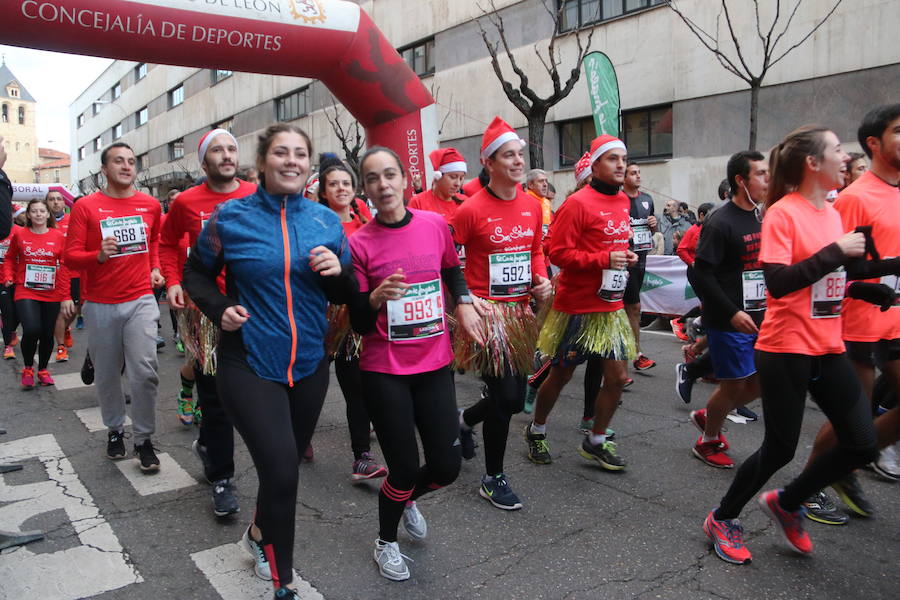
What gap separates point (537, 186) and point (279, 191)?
5950 mm

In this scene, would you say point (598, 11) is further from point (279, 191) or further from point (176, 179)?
point (176, 179)

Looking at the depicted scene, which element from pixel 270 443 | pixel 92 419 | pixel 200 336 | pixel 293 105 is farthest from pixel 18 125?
pixel 270 443

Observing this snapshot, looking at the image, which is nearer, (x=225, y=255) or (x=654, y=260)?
(x=225, y=255)

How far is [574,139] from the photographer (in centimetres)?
1847

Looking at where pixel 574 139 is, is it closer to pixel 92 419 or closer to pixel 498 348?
pixel 92 419

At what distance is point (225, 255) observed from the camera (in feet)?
9.34

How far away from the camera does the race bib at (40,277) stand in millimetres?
7520

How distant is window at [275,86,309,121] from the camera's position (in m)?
28.8

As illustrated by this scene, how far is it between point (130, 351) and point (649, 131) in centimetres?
1425

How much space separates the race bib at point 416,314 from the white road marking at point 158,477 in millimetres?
2178

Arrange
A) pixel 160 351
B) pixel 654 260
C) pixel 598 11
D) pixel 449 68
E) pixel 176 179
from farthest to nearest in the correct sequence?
pixel 176 179
pixel 449 68
pixel 598 11
pixel 654 260
pixel 160 351

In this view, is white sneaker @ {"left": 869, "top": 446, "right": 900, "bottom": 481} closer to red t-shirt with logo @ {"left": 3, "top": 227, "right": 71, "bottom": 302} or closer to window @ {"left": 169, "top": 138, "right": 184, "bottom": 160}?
red t-shirt with logo @ {"left": 3, "top": 227, "right": 71, "bottom": 302}

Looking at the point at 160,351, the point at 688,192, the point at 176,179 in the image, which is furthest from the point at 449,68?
the point at 176,179

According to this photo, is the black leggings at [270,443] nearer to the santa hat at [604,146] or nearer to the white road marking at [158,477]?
the white road marking at [158,477]
